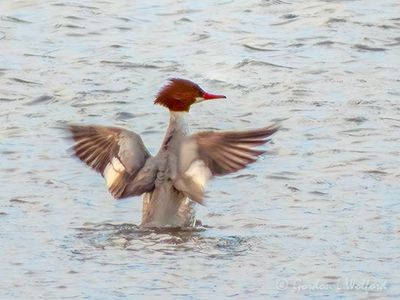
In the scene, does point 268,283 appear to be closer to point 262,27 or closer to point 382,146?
point 382,146

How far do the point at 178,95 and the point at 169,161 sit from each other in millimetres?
607

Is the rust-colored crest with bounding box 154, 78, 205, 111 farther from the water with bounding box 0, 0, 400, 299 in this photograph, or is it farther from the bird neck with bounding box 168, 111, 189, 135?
the water with bounding box 0, 0, 400, 299

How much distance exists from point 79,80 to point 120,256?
15.1 feet

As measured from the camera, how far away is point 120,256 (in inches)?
338

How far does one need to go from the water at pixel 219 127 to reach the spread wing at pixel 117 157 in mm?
284

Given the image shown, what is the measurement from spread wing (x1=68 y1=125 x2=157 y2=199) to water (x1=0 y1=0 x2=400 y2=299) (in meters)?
0.28

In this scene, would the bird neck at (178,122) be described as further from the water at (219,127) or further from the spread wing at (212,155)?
the water at (219,127)

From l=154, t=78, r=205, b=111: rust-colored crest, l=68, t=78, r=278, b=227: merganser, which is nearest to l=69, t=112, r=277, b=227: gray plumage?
l=68, t=78, r=278, b=227: merganser

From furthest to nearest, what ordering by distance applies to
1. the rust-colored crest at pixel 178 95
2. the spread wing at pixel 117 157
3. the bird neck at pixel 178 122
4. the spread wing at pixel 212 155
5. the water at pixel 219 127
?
the rust-colored crest at pixel 178 95
the bird neck at pixel 178 122
the spread wing at pixel 117 157
the spread wing at pixel 212 155
the water at pixel 219 127

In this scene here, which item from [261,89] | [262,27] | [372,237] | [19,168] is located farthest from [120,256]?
[262,27]

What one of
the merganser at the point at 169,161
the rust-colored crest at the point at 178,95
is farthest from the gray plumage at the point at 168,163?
the rust-colored crest at the point at 178,95

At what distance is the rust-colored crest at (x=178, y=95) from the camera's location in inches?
381

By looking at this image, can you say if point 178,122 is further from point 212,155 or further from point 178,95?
point 212,155

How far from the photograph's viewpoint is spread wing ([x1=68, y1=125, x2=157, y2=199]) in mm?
9227
